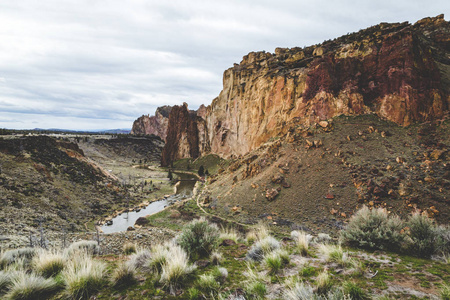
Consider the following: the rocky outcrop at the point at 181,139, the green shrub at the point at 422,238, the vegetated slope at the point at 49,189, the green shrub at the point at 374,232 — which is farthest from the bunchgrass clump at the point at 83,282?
the rocky outcrop at the point at 181,139

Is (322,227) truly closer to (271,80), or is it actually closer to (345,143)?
(345,143)

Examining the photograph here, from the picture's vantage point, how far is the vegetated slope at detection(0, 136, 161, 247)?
53.5 ft

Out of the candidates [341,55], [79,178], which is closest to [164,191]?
[79,178]

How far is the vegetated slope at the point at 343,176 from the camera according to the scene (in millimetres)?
16312

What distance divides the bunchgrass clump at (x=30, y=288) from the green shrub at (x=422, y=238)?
739 centimetres

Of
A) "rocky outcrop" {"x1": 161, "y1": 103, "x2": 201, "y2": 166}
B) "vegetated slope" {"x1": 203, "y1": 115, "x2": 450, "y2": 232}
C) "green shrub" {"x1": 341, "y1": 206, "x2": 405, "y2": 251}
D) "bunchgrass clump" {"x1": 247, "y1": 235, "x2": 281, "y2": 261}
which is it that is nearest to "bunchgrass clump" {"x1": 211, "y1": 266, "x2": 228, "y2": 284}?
"bunchgrass clump" {"x1": 247, "y1": 235, "x2": 281, "y2": 261}

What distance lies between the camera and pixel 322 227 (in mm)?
16219

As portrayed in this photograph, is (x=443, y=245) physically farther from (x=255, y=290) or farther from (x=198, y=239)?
(x=198, y=239)

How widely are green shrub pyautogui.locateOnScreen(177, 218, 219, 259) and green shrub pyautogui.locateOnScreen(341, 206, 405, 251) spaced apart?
3772 mm

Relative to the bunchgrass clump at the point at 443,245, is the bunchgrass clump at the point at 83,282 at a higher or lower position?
lower

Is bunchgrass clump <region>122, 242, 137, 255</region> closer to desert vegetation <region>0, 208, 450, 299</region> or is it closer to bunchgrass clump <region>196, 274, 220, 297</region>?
desert vegetation <region>0, 208, 450, 299</region>

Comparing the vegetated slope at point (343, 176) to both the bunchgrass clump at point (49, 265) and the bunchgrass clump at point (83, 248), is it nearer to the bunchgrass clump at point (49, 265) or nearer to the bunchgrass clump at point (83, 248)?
the bunchgrass clump at point (83, 248)

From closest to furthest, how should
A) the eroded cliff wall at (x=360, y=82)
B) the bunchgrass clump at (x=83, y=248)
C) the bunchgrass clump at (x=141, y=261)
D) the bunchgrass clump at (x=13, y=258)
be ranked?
1. the bunchgrass clump at (x=141, y=261)
2. the bunchgrass clump at (x=13, y=258)
3. the bunchgrass clump at (x=83, y=248)
4. the eroded cliff wall at (x=360, y=82)

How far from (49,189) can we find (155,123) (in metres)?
145
